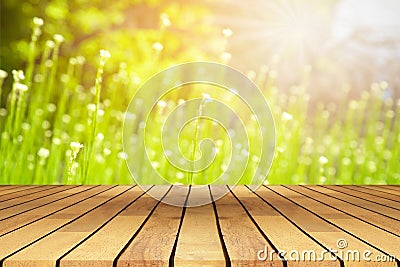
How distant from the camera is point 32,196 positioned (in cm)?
271

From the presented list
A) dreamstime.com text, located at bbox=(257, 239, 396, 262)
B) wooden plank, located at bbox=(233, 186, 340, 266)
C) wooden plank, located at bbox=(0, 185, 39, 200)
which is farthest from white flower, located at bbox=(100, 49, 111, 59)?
dreamstime.com text, located at bbox=(257, 239, 396, 262)

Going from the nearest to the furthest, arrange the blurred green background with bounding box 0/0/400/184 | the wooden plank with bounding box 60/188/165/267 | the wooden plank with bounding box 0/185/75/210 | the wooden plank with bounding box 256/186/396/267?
the wooden plank with bounding box 60/188/165/267
the wooden plank with bounding box 256/186/396/267
the wooden plank with bounding box 0/185/75/210
the blurred green background with bounding box 0/0/400/184

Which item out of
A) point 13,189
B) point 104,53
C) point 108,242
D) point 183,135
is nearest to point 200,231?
point 108,242

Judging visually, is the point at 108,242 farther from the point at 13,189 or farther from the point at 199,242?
the point at 13,189

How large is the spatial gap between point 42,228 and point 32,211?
439 mm

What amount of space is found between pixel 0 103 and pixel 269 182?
2445mm

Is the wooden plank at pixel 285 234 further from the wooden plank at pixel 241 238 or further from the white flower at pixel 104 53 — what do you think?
the white flower at pixel 104 53

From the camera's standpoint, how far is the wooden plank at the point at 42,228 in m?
1.37

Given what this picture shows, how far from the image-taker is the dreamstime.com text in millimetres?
1258

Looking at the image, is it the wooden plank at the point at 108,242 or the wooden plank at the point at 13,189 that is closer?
the wooden plank at the point at 108,242

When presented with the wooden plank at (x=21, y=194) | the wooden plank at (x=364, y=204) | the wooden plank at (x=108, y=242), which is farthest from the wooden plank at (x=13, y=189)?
the wooden plank at (x=364, y=204)

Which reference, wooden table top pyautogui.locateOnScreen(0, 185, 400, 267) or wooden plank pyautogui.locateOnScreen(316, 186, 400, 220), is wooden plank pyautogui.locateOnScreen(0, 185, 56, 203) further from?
wooden plank pyautogui.locateOnScreen(316, 186, 400, 220)

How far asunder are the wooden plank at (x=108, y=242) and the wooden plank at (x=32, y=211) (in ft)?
0.94

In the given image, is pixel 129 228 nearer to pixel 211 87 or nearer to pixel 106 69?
pixel 211 87
